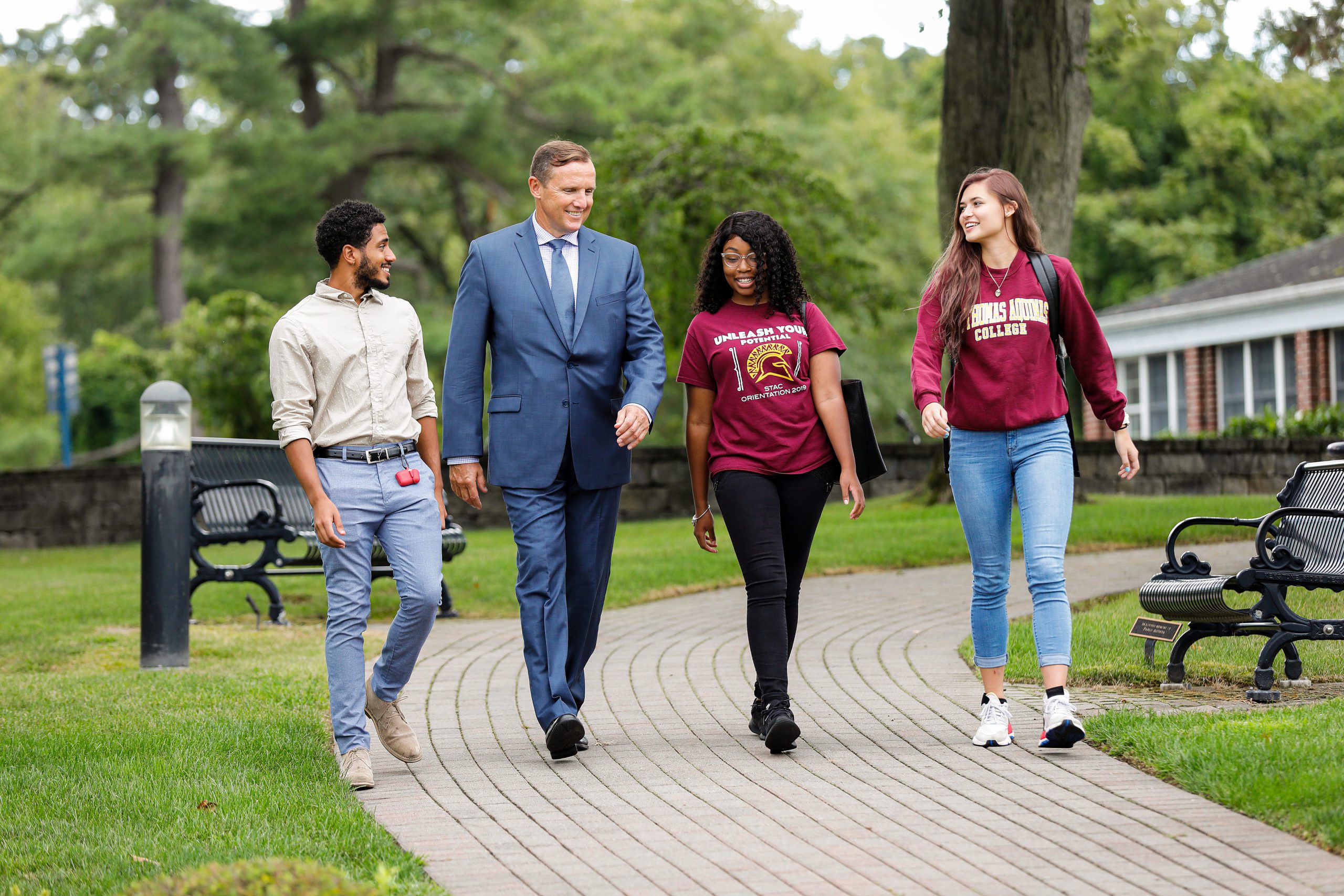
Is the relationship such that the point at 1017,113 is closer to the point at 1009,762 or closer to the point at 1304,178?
→ the point at 1009,762

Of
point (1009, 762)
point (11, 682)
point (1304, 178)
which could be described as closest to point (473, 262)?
point (1009, 762)

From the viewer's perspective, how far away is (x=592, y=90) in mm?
30641

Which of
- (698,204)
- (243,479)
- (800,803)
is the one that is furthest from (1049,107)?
(800,803)

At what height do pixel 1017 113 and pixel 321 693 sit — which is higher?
pixel 1017 113

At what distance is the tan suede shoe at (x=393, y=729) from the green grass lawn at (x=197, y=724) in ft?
0.74

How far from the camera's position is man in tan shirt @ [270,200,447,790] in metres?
4.98

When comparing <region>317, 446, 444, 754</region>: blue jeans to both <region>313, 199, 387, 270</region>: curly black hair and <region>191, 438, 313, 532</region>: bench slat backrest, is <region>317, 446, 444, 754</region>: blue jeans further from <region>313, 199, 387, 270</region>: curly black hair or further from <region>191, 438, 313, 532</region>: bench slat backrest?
<region>191, 438, 313, 532</region>: bench slat backrest

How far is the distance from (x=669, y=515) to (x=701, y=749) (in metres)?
13.4

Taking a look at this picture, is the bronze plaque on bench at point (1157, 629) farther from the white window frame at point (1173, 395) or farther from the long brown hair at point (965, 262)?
the white window frame at point (1173, 395)

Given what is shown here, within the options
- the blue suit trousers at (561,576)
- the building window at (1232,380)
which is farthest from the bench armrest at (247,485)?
the building window at (1232,380)

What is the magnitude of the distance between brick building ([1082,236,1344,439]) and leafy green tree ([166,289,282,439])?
17.3 m

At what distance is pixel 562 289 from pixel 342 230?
0.81 m

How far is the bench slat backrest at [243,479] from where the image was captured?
400 inches

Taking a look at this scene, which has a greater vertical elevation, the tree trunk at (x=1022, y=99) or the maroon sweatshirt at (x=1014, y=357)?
the tree trunk at (x=1022, y=99)
